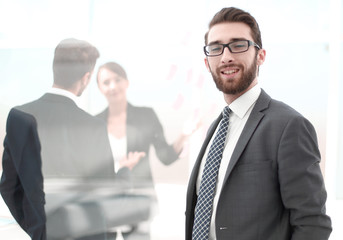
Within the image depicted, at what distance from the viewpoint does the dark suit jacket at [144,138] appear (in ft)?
8.79

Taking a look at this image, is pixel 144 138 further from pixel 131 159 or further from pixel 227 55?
pixel 227 55

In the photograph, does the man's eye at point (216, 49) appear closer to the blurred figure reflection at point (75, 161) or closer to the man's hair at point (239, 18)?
the man's hair at point (239, 18)

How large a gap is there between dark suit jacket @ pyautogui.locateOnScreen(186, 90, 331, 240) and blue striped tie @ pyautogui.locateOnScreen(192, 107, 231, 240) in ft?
0.26

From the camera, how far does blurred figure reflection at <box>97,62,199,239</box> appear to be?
2688 millimetres

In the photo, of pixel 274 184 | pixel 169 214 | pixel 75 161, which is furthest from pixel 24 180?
pixel 274 184

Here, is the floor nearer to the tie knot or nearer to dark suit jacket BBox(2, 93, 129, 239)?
dark suit jacket BBox(2, 93, 129, 239)

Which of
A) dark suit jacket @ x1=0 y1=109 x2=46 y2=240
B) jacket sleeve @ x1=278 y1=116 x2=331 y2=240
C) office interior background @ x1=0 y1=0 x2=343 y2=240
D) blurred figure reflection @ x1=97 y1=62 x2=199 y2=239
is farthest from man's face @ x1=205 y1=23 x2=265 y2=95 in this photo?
dark suit jacket @ x1=0 y1=109 x2=46 y2=240

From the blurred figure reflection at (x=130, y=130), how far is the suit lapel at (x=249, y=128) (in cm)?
149

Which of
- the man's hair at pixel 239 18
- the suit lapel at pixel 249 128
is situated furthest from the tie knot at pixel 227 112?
the man's hair at pixel 239 18

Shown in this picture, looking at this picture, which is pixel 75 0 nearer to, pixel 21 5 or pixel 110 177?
pixel 21 5

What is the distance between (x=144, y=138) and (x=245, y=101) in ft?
5.02

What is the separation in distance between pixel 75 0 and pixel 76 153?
1162mm

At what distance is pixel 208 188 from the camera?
4.09 feet

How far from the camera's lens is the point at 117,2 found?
2.71 metres
